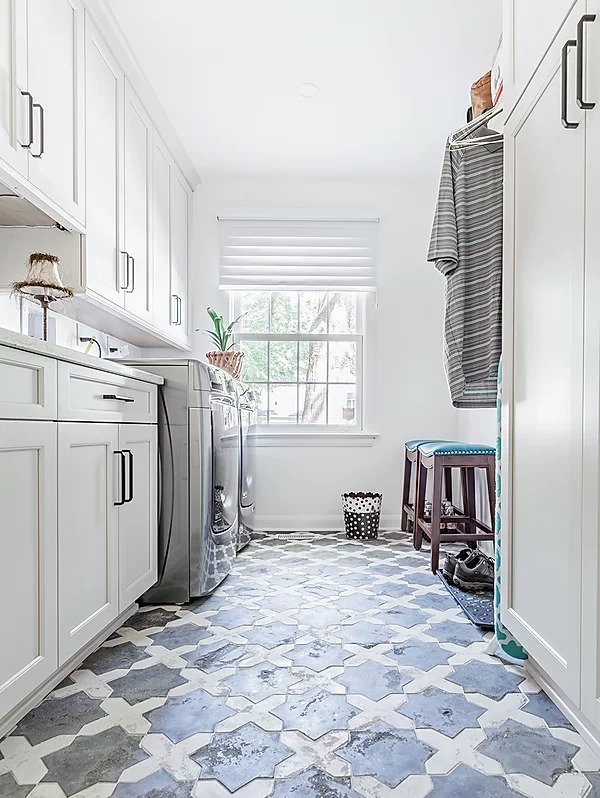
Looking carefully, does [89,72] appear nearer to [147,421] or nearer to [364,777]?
[147,421]

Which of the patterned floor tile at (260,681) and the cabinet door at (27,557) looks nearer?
the cabinet door at (27,557)

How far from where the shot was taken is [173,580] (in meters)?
2.39

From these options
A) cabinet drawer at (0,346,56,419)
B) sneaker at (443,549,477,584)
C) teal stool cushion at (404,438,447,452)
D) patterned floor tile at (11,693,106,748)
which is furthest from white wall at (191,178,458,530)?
cabinet drawer at (0,346,56,419)

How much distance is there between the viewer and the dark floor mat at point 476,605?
83.0 inches

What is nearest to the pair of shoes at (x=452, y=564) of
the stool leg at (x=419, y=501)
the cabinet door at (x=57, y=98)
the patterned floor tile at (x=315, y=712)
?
the stool leg at (x=419, y=501)

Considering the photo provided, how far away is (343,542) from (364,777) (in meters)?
2.46

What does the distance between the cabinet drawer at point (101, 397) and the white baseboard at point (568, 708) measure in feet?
A: 4.54

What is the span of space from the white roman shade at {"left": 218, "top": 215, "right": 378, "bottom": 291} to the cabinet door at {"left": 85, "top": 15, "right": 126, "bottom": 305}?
150 cm

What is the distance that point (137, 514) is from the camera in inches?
84.3

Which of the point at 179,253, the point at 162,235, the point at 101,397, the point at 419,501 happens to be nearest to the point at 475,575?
the point at 419,501

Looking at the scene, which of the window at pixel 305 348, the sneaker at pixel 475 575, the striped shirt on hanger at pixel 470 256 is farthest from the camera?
the window at pixel 305 348

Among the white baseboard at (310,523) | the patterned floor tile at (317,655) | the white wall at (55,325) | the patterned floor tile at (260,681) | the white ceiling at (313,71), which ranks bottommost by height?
the white baseboard at (310,523)

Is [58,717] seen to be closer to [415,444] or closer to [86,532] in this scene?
[86,532]

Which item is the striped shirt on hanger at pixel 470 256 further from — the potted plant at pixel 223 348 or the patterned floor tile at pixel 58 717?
the potted plant at pixel 223 348
